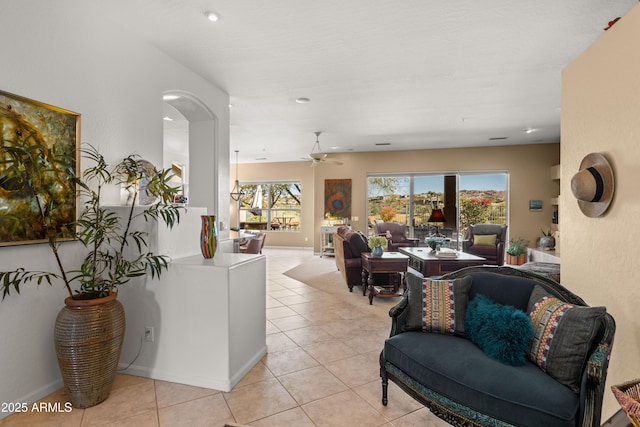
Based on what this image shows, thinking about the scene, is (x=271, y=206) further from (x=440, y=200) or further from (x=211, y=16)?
(x=211, y=16)

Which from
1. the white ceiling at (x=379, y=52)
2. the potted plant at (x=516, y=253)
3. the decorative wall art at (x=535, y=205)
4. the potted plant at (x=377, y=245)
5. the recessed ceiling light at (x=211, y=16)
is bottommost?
the potted plant at (x=516, y=253)

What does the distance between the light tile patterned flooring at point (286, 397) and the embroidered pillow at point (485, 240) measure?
14.7 ft

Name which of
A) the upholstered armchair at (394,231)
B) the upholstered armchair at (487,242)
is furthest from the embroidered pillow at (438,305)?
the upholstered armchair at (394,231)

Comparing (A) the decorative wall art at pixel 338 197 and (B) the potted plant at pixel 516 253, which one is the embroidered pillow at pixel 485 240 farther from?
(A) the decorative wall art at pixel 338 197

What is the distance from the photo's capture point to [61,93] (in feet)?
7.91

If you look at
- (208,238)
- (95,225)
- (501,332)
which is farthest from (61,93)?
(501,332)

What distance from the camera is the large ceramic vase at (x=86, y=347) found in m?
2.07

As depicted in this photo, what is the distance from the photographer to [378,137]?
7.23 meters

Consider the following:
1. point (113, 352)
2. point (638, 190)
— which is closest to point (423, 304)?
point (638, 190)

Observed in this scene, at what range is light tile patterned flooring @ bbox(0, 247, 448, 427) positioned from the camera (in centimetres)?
202

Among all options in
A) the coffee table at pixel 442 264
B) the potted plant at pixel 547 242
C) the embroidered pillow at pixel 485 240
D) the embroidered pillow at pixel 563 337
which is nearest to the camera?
the embroidered pillow at pixel 563 337

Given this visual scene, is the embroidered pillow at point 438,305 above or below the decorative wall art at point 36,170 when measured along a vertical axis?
below

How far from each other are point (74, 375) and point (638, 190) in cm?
343

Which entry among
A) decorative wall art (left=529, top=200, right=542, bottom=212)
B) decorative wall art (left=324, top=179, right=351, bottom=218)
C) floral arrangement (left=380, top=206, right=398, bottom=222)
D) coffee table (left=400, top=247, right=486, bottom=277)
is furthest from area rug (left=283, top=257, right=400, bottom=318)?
decorative wall art (left=529, top=200, right=542, bottom=212)
